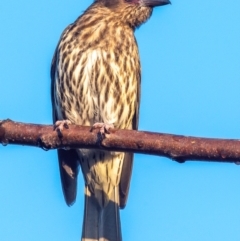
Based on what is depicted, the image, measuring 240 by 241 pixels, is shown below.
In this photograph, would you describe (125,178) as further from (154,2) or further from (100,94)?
(154,2)

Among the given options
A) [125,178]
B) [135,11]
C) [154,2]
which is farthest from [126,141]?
[135,11]

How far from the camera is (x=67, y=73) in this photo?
5781 mm

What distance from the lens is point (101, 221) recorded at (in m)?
5.97

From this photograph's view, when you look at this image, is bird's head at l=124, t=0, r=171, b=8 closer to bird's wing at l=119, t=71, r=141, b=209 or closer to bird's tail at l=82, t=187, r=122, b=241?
bird's wing at l=119, t=71, r=141, b=209

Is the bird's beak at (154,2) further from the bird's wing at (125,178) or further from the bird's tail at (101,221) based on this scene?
the bird's tail at (101,221)

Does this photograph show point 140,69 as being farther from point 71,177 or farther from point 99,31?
point 71,177

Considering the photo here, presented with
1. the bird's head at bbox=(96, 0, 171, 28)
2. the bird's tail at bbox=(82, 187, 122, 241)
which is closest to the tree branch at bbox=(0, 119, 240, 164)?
the bird's tail at bbox=(82, 187, 122, 241)

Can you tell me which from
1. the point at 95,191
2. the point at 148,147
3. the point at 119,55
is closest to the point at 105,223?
the point at 95,191

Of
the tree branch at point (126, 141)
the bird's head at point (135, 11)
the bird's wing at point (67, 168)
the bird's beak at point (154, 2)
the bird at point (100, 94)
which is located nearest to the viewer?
the tree branch at point (126, 141)

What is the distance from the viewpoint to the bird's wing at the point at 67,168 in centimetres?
595

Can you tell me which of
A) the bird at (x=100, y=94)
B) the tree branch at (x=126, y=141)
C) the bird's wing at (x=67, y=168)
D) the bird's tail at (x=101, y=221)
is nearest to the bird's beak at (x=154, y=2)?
the bird at (x=100, y=94)

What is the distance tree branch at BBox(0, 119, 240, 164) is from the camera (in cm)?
363

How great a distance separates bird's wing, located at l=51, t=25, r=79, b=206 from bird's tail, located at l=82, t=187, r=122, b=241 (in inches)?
8.8

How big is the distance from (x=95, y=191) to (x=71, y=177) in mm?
368
